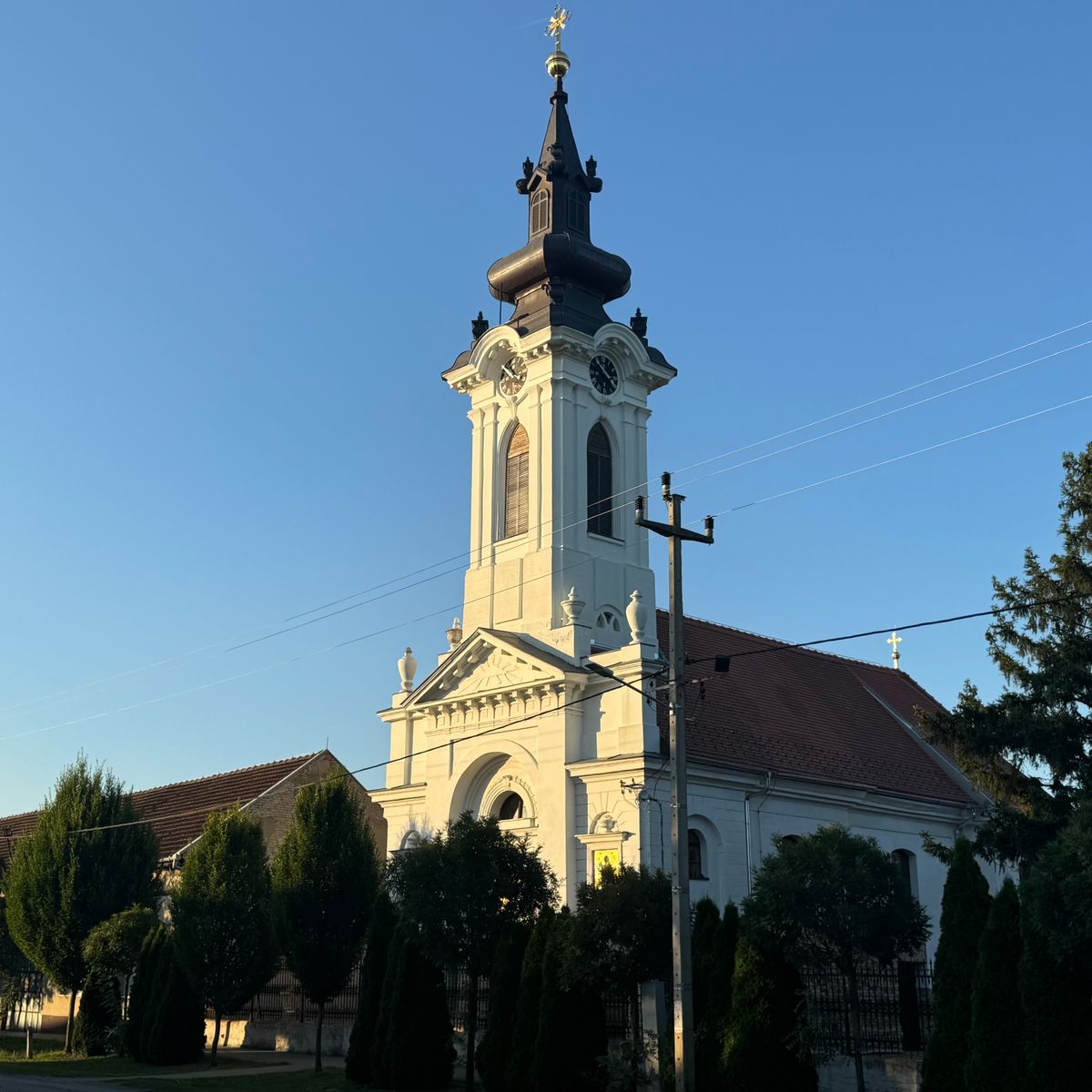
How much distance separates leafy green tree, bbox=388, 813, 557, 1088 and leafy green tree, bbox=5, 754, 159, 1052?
17.2 metres

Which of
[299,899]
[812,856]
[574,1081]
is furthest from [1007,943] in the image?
[299,899]

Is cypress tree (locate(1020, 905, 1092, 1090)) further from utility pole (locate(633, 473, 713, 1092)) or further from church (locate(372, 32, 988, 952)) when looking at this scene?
church (locate(372, 32, 988, 952))

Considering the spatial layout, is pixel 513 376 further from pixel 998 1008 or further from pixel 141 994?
pixel 998 1008

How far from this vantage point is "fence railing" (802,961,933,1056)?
24422 mm

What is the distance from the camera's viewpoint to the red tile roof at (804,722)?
36469 mm

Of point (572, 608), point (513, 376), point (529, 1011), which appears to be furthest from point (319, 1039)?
point (513, 376)

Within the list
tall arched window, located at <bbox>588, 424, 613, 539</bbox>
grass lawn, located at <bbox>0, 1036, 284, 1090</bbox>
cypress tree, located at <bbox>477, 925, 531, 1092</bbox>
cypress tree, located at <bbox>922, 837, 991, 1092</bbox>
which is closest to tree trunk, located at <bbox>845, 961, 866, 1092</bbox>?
cypress tree, located at <bbox>922, 837, 991, 1092</bbox>

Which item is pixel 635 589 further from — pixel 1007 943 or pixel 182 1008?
pixel 1007 943

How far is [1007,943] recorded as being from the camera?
20141 mm

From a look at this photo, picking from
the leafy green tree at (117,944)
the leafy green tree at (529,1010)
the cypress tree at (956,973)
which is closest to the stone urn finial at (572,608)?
the leafy green tree at (529,1010)

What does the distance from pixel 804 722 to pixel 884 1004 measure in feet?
49.5

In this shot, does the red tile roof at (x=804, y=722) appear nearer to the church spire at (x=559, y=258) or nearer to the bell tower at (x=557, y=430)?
the bell tower at (x=557, y=430)

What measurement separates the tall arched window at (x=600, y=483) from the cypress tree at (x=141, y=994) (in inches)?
662

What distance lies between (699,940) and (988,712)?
28.3ft
